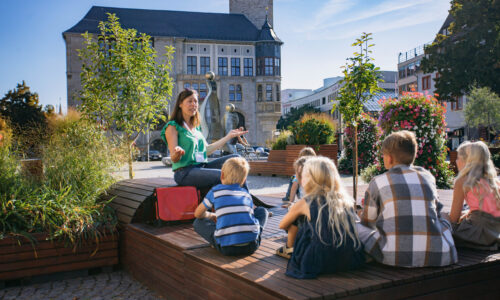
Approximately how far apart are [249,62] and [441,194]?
156 ft

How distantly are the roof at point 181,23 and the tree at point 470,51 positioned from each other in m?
27.9

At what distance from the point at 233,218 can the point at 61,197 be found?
8.34 feet

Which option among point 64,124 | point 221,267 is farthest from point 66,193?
point 64,124

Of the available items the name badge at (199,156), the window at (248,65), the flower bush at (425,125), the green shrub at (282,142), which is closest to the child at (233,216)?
the name badge at (199,156)

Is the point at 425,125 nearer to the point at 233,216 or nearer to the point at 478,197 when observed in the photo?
the point at 478,197

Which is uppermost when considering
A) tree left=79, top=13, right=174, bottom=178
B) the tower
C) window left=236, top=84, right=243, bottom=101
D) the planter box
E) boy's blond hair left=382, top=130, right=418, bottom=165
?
the tower

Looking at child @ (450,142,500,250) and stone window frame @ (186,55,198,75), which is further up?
stone window frame @ (186,55,198,75)

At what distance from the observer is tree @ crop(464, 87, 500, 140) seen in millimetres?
30547

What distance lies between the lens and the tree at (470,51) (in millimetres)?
27703

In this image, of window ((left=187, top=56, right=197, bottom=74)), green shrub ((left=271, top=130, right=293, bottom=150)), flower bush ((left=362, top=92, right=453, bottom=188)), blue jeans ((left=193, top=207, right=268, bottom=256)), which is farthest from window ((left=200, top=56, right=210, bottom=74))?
blue jeans ((left=193, top=207, right=268, bottom=256))

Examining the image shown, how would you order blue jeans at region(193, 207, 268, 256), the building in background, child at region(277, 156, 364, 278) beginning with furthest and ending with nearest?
the building in background, blue jeans at region(193, 207, 268, 256), child at region(277, 156, 364, 278)

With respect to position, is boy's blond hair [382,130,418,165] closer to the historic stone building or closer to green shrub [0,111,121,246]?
green shrub [0,111,121,246]

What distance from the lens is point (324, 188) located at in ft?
9.71

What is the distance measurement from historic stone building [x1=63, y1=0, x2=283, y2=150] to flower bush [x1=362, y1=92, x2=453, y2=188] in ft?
137
